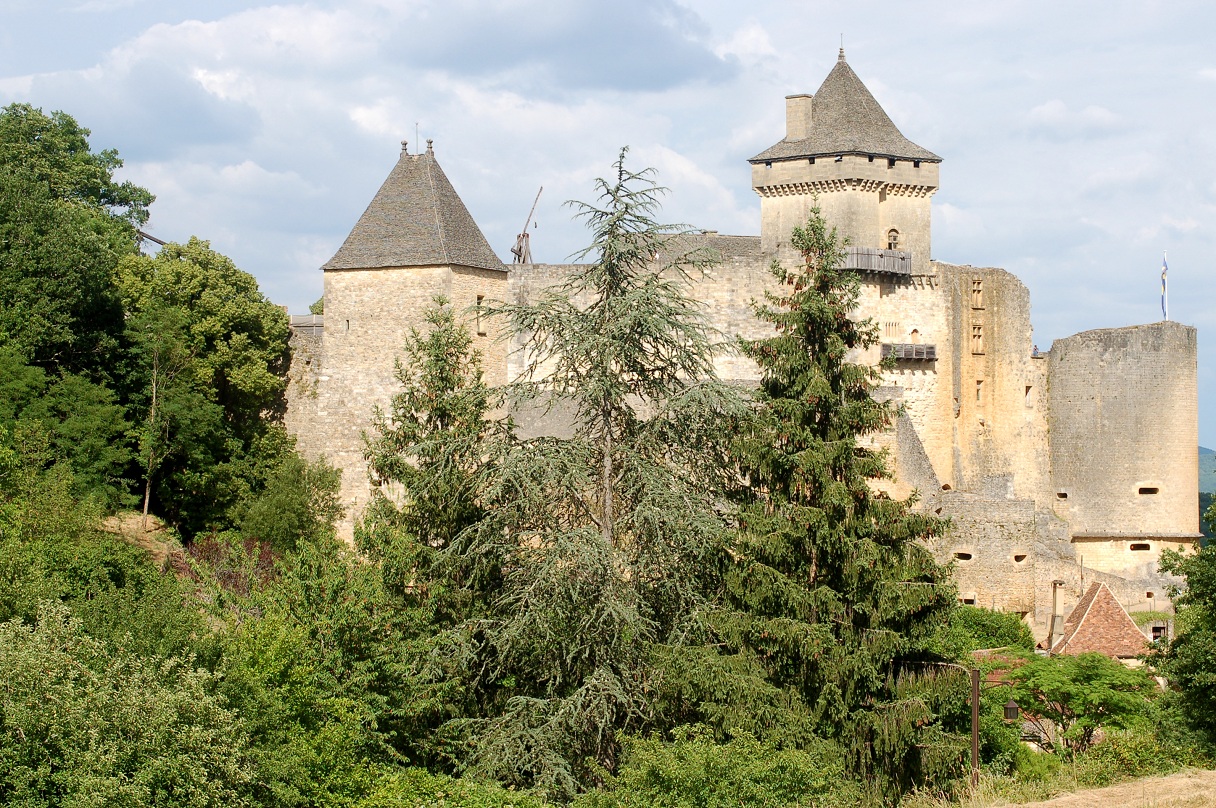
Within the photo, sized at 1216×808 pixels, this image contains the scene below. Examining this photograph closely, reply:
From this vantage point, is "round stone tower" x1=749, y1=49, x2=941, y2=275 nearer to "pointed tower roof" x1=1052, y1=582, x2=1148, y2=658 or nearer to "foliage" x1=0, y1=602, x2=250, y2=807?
"pointed tower roof" x1=1052, y1=582, x2=1148, y2=658

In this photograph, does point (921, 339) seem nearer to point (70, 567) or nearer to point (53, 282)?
point (53, 282)

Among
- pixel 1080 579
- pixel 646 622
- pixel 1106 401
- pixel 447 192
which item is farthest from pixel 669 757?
pixel 1106 401

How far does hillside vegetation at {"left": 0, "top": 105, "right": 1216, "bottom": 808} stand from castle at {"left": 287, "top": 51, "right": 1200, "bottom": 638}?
451 inches

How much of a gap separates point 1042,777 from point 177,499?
20.8 m

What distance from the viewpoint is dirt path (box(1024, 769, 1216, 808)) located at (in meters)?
16.2

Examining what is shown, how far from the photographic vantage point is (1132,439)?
3975cm

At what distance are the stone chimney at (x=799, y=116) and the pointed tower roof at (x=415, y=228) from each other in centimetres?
973

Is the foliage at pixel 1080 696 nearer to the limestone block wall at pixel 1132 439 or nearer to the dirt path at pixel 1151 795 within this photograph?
the dirt path at pixel 1151 795

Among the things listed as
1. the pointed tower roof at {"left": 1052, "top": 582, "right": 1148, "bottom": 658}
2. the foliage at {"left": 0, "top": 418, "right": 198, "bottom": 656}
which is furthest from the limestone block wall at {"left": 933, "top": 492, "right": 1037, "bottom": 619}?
the foliage at {"left": 0, "top": 418, "right": 198, "bottom": 656}

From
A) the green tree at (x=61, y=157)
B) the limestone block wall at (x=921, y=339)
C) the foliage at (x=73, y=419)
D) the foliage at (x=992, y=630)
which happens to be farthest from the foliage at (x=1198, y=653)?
the green tree at (x=61, y=157)

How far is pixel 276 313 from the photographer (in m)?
36.5

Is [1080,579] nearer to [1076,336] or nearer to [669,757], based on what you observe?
[1076,336]

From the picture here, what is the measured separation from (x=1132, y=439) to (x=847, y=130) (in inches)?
454

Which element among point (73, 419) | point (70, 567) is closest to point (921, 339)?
point (73, 419)
